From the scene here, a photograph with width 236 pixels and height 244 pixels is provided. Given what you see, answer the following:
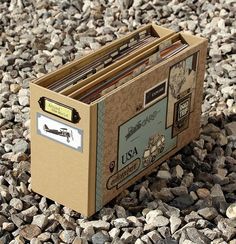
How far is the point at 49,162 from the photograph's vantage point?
10.1 ft

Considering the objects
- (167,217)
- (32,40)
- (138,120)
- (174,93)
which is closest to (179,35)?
(174,93)

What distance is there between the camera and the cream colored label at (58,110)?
2.90 meters

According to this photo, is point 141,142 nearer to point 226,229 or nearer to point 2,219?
point 226,229

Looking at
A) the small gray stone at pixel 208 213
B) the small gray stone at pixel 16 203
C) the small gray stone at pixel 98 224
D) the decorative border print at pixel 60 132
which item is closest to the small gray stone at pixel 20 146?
the small gray stone at pixel 16 203

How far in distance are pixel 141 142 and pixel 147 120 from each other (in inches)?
3.4

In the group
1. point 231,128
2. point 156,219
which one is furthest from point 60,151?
point 231,128

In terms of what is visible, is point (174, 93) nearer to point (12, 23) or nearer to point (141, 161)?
point (141, 161)

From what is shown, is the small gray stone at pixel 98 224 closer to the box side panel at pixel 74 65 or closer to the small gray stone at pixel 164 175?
the small gray stone at pixel 164 175

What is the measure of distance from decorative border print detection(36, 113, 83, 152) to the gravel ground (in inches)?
11.5

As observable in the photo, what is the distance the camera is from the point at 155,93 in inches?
125

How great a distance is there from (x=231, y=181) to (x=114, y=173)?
532 mm

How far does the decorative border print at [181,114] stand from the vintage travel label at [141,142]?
5cm

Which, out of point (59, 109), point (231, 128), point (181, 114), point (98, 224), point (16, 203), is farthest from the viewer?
point (231, 128)

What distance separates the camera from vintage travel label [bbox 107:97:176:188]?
3.08 meters
